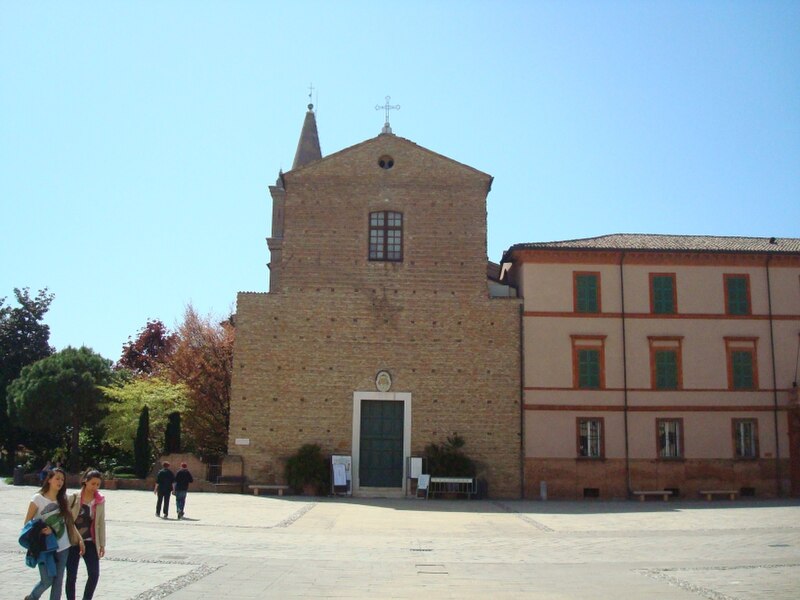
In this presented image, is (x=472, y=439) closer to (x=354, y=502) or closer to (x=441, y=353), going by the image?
(x=441, y=353)

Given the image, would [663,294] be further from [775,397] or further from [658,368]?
[775,397]

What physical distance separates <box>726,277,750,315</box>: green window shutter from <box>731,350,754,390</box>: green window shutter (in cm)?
158

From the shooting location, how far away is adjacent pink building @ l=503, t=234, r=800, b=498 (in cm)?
2869

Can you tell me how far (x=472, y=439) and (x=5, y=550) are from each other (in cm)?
1792

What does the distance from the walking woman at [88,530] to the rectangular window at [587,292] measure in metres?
22.9

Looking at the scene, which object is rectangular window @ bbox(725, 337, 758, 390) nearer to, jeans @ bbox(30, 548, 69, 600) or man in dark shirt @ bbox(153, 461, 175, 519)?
man in dark shirt @ bbox(153, 461, 175, 519)

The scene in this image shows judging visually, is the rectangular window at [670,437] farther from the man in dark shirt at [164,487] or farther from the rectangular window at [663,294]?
the man in dark shirt at [164,487]

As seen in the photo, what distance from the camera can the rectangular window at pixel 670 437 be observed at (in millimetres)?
28922

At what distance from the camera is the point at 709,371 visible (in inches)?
1161

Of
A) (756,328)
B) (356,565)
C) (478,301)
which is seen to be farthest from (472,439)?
(356,565)

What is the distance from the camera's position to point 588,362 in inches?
1153

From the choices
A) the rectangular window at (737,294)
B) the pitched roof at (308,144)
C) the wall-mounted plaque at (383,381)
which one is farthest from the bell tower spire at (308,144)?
the rectangular window at (737,294)

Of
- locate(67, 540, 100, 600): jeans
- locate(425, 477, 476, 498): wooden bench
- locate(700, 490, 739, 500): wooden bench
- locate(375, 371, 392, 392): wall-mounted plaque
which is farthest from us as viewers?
locate(375, 371, 392, 392): wall-mounted plaque

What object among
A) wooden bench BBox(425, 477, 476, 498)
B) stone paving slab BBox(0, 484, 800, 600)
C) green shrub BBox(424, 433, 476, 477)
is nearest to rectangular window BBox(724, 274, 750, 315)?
stone paving slab BBox(0, 484, 800, 600)
